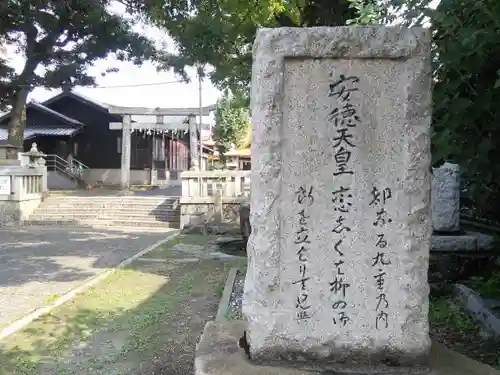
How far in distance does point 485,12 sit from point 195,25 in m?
6.86

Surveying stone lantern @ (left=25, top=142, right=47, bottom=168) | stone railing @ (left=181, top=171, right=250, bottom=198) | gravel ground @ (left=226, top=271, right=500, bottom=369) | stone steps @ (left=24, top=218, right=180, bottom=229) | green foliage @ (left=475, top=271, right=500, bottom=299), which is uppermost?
stone lantern @ (left=25, top=142, right=47, bottom=168)

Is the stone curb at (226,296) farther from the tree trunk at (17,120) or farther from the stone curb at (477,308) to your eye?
the tree trunk at (17,120)

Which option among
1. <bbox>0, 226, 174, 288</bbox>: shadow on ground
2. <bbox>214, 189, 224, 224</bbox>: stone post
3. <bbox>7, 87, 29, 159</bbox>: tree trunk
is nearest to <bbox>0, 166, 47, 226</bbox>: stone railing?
<bbox>0, 226, 174, 288</bbox>: shadow on ground

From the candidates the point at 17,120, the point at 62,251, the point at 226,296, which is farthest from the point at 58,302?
the point at 17,120

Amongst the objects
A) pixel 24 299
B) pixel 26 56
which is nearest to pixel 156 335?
pixel 24 299

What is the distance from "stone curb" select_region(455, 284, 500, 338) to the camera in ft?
14.0

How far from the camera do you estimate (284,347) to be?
2729 millimetres

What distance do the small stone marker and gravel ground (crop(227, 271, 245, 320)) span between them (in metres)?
2.57

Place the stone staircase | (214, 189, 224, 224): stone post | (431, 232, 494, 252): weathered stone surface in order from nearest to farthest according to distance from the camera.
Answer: (431, 232, 494, 252): weathered stone surface
(214, 189, 224, 224): stone post
the stone staircase

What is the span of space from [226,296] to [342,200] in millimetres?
3753

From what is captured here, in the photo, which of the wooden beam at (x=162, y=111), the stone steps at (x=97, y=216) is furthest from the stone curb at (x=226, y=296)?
the wooden beam at (x=162, y=111)

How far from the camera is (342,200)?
2732 mm

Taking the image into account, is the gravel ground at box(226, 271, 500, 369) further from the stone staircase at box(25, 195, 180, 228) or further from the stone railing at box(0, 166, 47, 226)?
the stone railing at box(0, 166, 47, 226)

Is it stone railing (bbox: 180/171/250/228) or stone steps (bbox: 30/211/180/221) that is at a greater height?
stone railing (bbox: 180/171/250/228)
